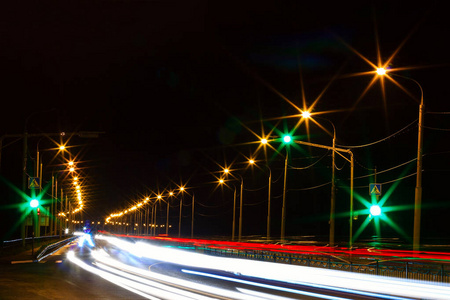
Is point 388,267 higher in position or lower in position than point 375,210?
lower

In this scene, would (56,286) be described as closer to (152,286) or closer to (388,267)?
(152,286)

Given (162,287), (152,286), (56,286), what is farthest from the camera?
(152,286)

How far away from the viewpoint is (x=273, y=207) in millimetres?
118812

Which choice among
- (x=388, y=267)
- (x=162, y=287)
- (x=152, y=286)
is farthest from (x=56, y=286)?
(x=388, y=267)

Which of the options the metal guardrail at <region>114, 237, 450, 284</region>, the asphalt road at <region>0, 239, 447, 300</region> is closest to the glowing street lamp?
the metal guardrail at <region>114, 237, 450, 284</region>

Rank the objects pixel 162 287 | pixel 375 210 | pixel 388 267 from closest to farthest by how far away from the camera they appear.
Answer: pixel 162 287, pixel 388 267, pixel 375 210

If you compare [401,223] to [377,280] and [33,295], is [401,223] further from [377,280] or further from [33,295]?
[33,295]

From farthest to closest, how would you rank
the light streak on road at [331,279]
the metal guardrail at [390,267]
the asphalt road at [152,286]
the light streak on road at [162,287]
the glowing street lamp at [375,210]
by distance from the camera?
the glowing street lamp at [375,210] → the metal guardrail at [390,267] → the light streak on road at [331,279] → the asphalt road at [152,286] → the light streak on road at [162,287]

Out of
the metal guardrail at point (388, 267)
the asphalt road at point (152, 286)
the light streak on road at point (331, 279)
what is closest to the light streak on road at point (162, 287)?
the asphalt road at point (152, 286)

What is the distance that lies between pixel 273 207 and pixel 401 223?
28.4 meters

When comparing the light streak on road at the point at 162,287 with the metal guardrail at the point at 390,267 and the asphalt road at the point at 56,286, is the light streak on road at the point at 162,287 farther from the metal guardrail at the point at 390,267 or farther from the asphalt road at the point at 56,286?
the metal guardrail at the point at 390,267

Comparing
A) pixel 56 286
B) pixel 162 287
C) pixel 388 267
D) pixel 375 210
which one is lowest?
pixel 56 286

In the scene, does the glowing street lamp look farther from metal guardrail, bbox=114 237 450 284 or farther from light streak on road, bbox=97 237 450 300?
light streak on road, bbox=97 237 450 300

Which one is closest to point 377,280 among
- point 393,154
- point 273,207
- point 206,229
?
point 393,154
